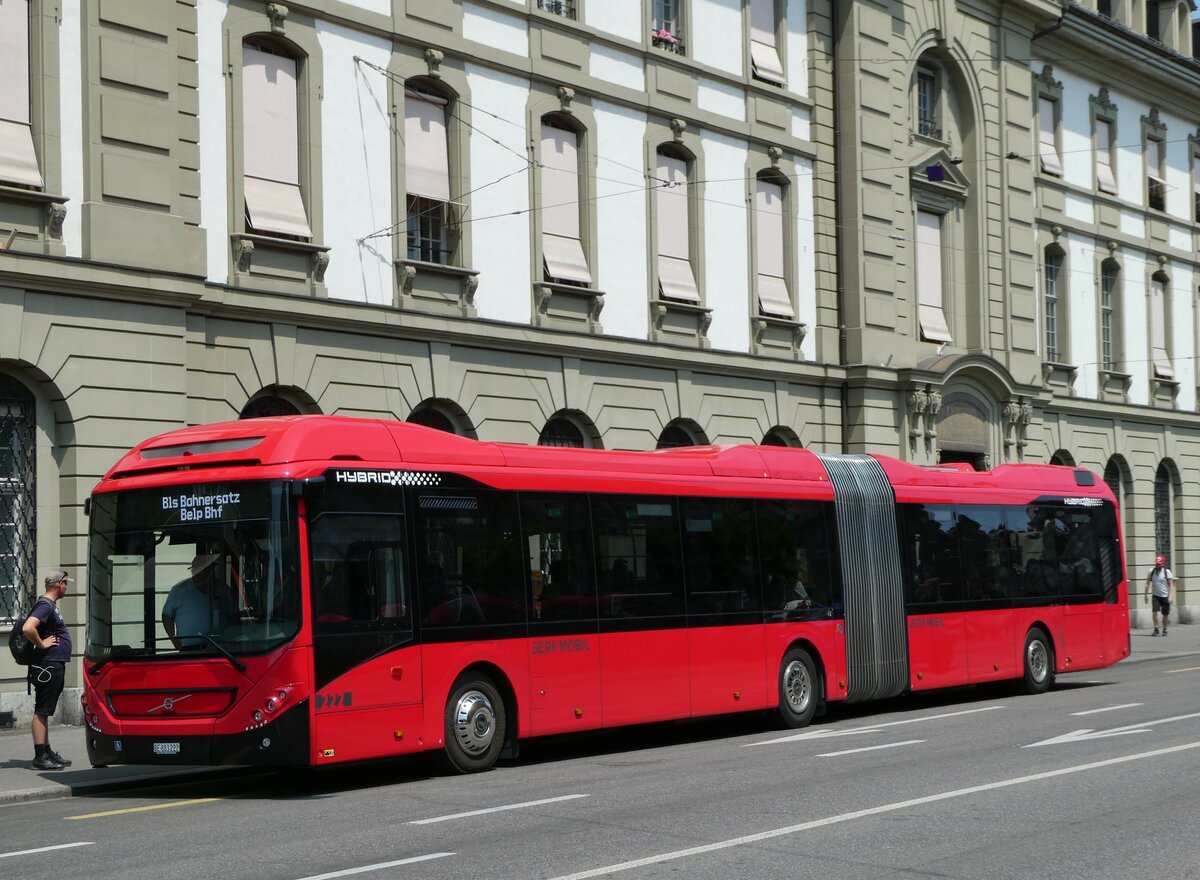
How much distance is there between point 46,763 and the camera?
1489 cm

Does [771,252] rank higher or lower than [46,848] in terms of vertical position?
higher

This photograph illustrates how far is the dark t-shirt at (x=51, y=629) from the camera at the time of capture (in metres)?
14.9

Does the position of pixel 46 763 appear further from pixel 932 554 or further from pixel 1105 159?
pixel 1105 159

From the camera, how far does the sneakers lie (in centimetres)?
1485

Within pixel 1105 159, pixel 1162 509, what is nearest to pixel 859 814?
pixel 1105 159

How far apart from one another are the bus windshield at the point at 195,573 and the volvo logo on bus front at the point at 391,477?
0.65 metres

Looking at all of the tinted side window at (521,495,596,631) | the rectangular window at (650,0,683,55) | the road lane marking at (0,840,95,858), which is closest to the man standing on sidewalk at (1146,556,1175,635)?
the rectangular window at (650,0,683,55)

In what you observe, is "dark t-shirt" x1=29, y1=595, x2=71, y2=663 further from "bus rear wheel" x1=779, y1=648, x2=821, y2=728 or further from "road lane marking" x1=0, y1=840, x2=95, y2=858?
"bus rear wheel" x1=779, y1=648, x2=821, y2=728

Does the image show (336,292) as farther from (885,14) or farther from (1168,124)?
(1168,124)

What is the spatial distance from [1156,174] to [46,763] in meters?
35.3

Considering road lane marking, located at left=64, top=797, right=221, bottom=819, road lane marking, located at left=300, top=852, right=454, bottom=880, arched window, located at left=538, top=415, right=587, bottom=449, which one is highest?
arched window, located at left=538, top=415, right=587, bottom=449

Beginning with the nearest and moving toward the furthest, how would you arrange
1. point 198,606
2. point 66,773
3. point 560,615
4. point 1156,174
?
point 198,606 < point 66,773 < point 560,615 < point 1156,174

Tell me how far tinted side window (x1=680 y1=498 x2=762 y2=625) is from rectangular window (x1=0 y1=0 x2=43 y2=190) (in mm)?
8066

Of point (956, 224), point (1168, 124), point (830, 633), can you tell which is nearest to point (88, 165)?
point (830, 633)
